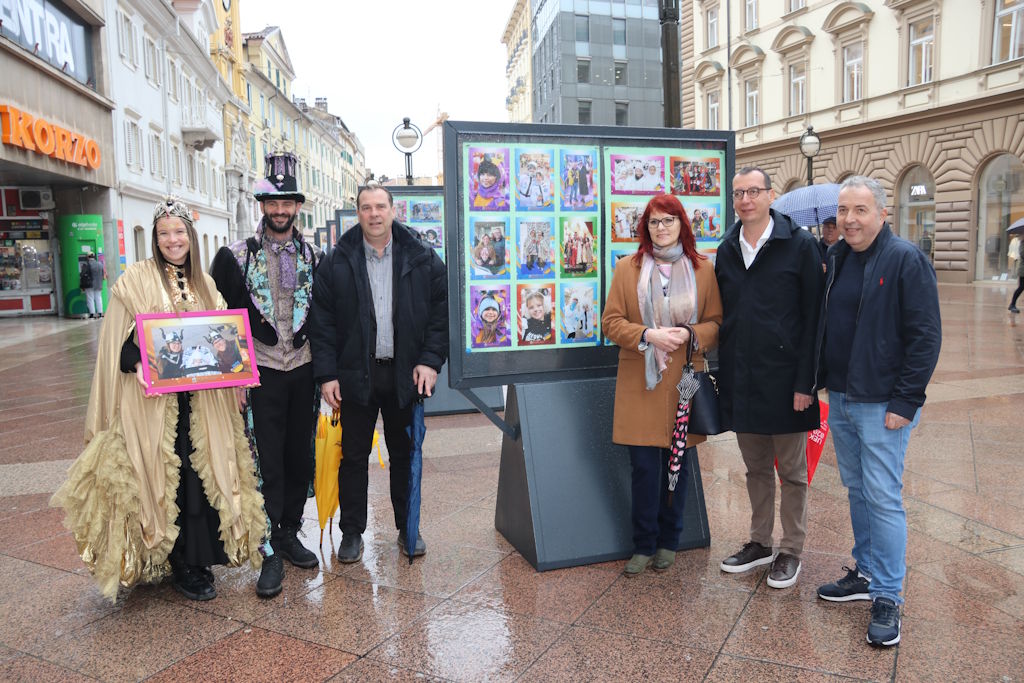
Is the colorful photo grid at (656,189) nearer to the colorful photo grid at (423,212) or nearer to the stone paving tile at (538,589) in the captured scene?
the stone paving tile at (538,589)

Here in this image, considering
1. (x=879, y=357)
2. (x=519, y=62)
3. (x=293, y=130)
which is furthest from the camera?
(x=519, y=62)

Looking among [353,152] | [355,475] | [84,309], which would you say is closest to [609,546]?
[355,475]

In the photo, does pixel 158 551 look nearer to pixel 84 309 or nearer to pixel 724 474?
pixel 724 474

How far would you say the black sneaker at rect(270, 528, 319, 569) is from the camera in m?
4.05

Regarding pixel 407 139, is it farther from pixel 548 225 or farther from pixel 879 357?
pixel 879 357

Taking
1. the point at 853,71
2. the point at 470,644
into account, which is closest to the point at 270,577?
the point at 470,644

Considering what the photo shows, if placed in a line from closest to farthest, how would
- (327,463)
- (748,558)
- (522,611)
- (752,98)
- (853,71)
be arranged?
(522,611), (748,558), (327,463), (853,71), (752,98)

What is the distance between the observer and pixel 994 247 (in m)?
21.5

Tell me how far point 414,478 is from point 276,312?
3.78 feet

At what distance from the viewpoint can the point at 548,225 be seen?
4.17 meters

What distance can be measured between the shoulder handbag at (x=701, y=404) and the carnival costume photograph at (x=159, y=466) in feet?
7.23

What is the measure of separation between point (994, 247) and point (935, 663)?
73.5ft

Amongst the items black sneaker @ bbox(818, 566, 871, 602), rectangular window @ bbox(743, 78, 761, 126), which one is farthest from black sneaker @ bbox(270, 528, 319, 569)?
rectangular window @ bbox(743, 78, 761, 126)

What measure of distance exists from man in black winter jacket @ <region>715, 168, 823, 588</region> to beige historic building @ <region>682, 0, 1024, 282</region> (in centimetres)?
2068
